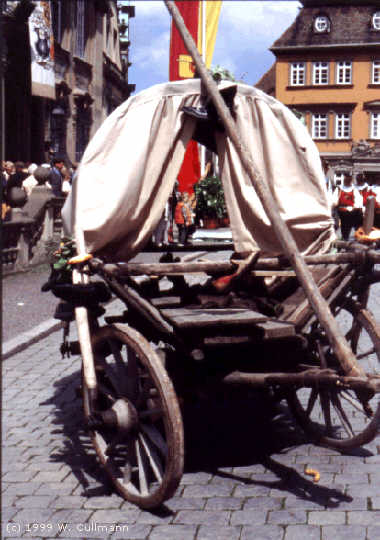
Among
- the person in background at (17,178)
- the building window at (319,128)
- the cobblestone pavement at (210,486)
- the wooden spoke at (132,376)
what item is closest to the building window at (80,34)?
the person in background at (17,178)

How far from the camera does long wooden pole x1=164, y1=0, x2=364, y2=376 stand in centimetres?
409

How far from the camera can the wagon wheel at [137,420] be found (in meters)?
4.11

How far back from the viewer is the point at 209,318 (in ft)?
14.6

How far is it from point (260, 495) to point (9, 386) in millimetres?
3414

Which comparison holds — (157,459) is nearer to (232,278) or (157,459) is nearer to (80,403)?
(232,278)

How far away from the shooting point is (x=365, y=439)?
4949 millimetres

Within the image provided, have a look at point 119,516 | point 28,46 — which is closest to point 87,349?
point 119,516

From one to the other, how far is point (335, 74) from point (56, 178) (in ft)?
43.6

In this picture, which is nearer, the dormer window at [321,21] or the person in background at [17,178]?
the dormer window at [321,21]

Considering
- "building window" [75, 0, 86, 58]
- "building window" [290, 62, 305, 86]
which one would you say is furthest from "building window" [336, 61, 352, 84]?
"building window" [75, 0, 86, 58]

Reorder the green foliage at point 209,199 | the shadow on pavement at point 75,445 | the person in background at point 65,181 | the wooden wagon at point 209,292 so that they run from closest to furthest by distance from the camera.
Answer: the wooden wagon at point 209,292 < the shadow on pavement at point 75,445 < the person in background at point 65,181 < the green foliage at point 209,199

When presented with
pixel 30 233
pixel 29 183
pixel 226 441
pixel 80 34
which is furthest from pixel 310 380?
pixel 80 34

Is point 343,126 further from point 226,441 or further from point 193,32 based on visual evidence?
point 226,441

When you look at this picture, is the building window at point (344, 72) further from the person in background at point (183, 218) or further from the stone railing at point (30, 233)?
the person in background at point (183, 218)
